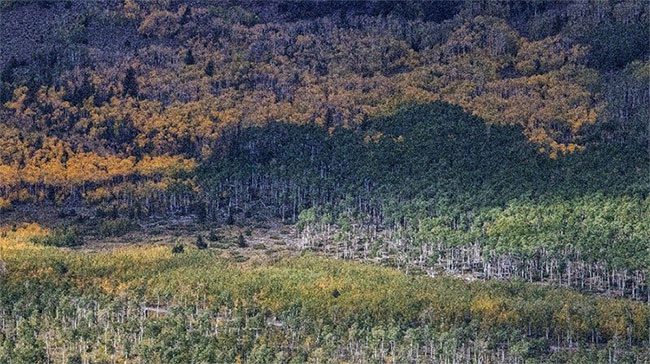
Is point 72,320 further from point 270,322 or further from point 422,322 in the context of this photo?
point 422,322

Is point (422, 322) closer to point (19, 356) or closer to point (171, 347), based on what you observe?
point (171, 347)

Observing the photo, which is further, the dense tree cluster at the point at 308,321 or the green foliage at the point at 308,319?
the green foliage at the point at 308,319

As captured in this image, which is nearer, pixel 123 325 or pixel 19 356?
pixel 19 356

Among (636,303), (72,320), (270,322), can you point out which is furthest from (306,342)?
(636,303)

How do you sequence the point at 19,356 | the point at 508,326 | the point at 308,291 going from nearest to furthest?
the point at 19,356
the point at 508,326
the point at 308,291

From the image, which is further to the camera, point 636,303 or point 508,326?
point 636,303

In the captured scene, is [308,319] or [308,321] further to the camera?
[308,319]

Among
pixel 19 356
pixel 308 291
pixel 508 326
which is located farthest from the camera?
pixel 308 291

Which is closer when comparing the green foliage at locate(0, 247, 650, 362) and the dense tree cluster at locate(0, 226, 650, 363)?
the dense tree cluster at locate(0, 226, 650, 363)

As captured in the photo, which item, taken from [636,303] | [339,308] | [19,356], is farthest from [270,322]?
[636,303]
